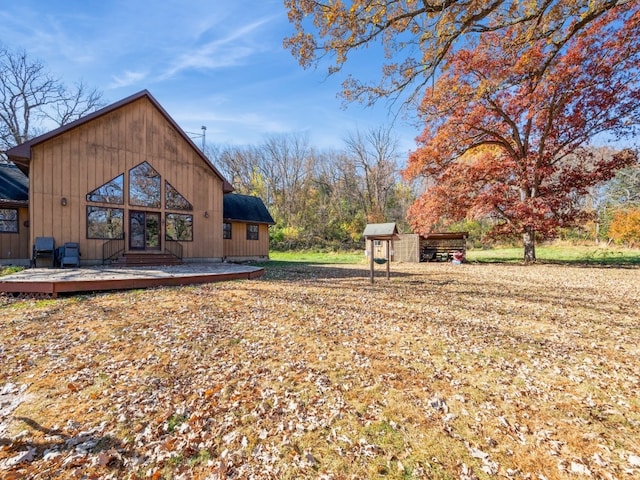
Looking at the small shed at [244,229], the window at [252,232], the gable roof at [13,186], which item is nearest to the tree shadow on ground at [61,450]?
the gable roof at [13,186]

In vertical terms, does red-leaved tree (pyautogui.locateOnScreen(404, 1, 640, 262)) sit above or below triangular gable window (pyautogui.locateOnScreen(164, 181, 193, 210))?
above

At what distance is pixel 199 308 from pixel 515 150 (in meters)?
17.3

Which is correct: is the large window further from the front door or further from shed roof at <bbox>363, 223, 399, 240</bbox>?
shed roof at <bbox>363, 223, 399, 240</bbox>

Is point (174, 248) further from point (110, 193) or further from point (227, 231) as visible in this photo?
point (227, 231)

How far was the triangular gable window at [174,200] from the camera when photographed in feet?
43.0

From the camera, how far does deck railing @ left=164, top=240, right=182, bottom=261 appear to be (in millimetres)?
13062

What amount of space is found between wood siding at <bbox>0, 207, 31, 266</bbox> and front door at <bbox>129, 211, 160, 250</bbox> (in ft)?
12.5

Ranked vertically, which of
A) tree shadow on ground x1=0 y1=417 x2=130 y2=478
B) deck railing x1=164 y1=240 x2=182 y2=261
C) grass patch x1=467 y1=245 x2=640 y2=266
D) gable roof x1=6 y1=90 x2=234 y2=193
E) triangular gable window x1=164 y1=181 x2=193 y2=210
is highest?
gable roof x1=6 y1=90 x2=234 y2=193

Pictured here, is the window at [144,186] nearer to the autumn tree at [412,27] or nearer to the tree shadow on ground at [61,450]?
the autumn tree at [412,27]

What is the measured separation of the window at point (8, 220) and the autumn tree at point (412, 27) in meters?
12.9

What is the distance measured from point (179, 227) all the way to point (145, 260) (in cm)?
215

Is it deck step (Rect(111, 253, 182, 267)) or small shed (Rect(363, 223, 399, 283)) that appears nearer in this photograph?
small shed (Rect(363, 223, 399, 283))

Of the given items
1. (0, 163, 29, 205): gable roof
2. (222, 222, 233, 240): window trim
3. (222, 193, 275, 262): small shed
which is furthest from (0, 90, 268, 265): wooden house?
(222, 193, 275, 262): small shed

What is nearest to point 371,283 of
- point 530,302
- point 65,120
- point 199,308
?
point 530,302
